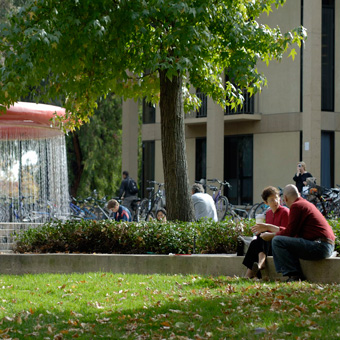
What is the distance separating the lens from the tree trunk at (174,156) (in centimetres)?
1364

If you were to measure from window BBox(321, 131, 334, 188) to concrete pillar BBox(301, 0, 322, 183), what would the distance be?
204 centimetres

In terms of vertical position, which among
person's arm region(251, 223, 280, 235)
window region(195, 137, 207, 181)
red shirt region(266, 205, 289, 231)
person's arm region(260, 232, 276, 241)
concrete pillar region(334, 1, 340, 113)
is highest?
concrete pillar region(334, 1, 340, 113)

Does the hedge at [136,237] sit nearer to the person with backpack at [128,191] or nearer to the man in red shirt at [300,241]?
the man in red shirt at [300,241]

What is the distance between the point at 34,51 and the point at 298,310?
6569 millimetres

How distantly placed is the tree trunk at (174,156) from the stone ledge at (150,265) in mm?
2358

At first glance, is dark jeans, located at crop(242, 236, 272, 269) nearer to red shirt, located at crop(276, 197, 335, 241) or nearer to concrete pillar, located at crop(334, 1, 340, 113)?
red shirt, located at crop(276, 197, 335, 241)

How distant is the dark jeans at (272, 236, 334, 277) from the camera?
384 inches

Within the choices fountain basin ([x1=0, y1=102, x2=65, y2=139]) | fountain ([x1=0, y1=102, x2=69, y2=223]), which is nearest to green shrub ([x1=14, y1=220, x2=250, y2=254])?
fountain ([x1=0, y1=102, x2=69, y2=223])

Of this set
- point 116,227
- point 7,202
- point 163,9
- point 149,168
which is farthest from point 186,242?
point 149,168

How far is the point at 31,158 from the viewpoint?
70.3 ft

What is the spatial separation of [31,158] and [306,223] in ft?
42.4

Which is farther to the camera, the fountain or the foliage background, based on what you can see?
the foliage background

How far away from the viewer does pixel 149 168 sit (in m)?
30.5

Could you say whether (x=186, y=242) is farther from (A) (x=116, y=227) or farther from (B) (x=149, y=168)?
(B) (x=149, y=168)
